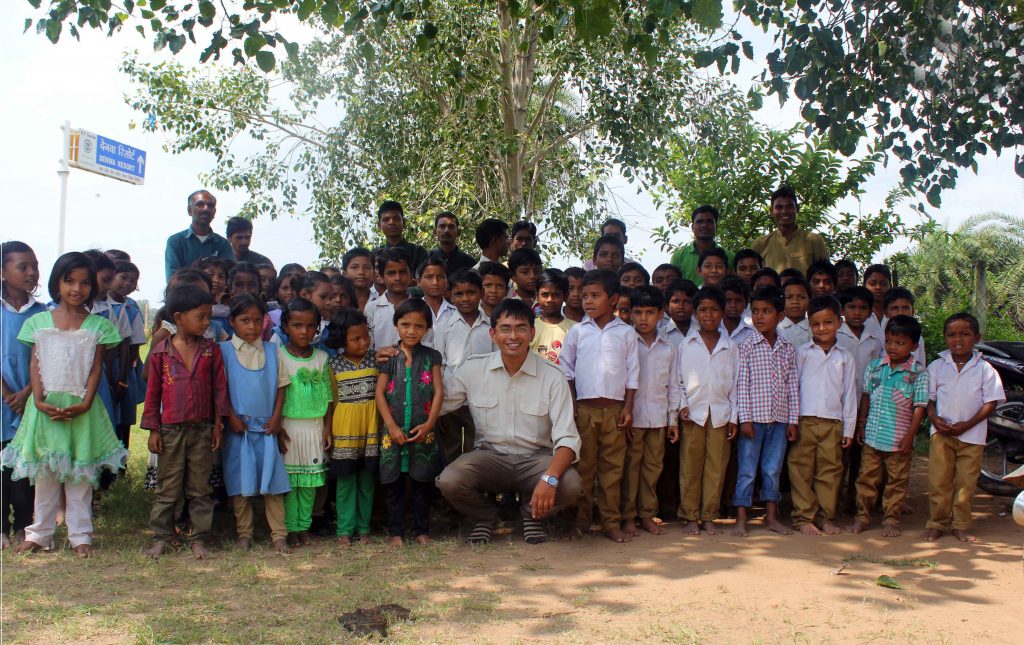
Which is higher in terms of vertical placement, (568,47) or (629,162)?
(568,47)

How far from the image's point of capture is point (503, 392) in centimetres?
475

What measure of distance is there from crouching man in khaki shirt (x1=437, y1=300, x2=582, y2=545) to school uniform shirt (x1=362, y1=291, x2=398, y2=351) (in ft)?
2.48

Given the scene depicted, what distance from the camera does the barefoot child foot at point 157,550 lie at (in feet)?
14.3

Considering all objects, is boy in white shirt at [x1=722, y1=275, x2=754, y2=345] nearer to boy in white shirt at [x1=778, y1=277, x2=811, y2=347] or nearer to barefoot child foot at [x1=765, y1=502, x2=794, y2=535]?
boy in white shirt at [x1=778, y1=277, x2=811, y2=347]

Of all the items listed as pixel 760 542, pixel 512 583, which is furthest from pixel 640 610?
pixel 760 542

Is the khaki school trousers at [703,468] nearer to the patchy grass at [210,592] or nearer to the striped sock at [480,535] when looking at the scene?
the striped sock at [480,535]

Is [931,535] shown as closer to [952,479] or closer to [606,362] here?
[952,479]

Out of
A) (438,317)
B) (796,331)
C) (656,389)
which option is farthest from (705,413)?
(438,317)

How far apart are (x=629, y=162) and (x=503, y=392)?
Result: 6.23 m

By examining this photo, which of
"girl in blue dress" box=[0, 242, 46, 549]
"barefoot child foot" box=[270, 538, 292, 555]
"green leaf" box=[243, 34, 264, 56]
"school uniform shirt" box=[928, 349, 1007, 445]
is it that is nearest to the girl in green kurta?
"barefoot child foot" box=[270, 538, 292, 555]

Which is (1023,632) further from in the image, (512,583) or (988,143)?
(988,143)

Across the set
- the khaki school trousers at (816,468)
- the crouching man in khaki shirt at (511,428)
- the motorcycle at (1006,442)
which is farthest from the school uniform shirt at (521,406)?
the motorcycle at (1006,442)

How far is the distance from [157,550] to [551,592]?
2100 millimetres

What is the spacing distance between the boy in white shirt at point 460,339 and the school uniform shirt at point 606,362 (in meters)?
0.61
